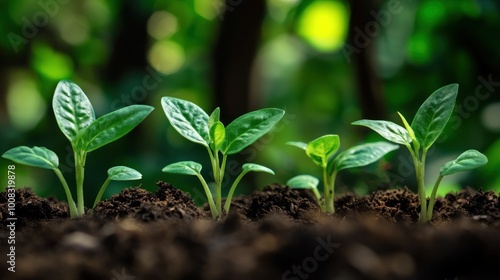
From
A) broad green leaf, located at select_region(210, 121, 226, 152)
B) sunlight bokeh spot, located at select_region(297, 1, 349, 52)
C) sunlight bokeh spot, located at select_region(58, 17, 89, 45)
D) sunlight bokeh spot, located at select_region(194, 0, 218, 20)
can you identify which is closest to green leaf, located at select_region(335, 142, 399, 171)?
broad green leaf, located at select_region(210, 121, 226, 152)

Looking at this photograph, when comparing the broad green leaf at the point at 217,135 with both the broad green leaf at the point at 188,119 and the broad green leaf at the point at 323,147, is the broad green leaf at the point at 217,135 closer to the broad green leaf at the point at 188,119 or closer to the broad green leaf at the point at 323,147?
the broad green leaf at the point at 188,119

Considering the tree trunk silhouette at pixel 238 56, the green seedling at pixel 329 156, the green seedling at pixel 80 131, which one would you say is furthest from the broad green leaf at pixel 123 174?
the tree trunk silhouette at pixel 238 56

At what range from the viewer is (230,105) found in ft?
7.80

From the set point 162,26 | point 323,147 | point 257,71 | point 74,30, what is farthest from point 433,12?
point 74,30

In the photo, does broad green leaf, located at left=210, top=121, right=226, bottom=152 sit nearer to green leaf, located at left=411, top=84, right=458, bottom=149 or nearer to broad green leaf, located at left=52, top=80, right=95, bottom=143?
broad green leaf, located at left=52, top=80, right=95, bottom=143

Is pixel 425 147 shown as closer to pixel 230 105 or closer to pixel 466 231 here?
pixel 466 231

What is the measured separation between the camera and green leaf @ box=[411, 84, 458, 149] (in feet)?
3.20

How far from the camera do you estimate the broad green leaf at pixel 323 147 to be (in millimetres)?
1010

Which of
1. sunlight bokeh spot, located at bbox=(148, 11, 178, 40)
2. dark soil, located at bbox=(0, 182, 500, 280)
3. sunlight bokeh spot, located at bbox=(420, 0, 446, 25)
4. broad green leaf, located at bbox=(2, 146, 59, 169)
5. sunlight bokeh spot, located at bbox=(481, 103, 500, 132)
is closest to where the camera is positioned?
dark soil, located at bbox=(0, 182, 500, 280)

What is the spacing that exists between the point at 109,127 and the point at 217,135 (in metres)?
0.18

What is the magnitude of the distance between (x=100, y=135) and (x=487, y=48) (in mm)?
1889

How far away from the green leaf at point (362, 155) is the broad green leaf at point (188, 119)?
257 millimetres

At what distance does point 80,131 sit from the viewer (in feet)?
3.29

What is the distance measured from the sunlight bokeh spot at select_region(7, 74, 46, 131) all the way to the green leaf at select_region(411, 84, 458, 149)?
2.53m
